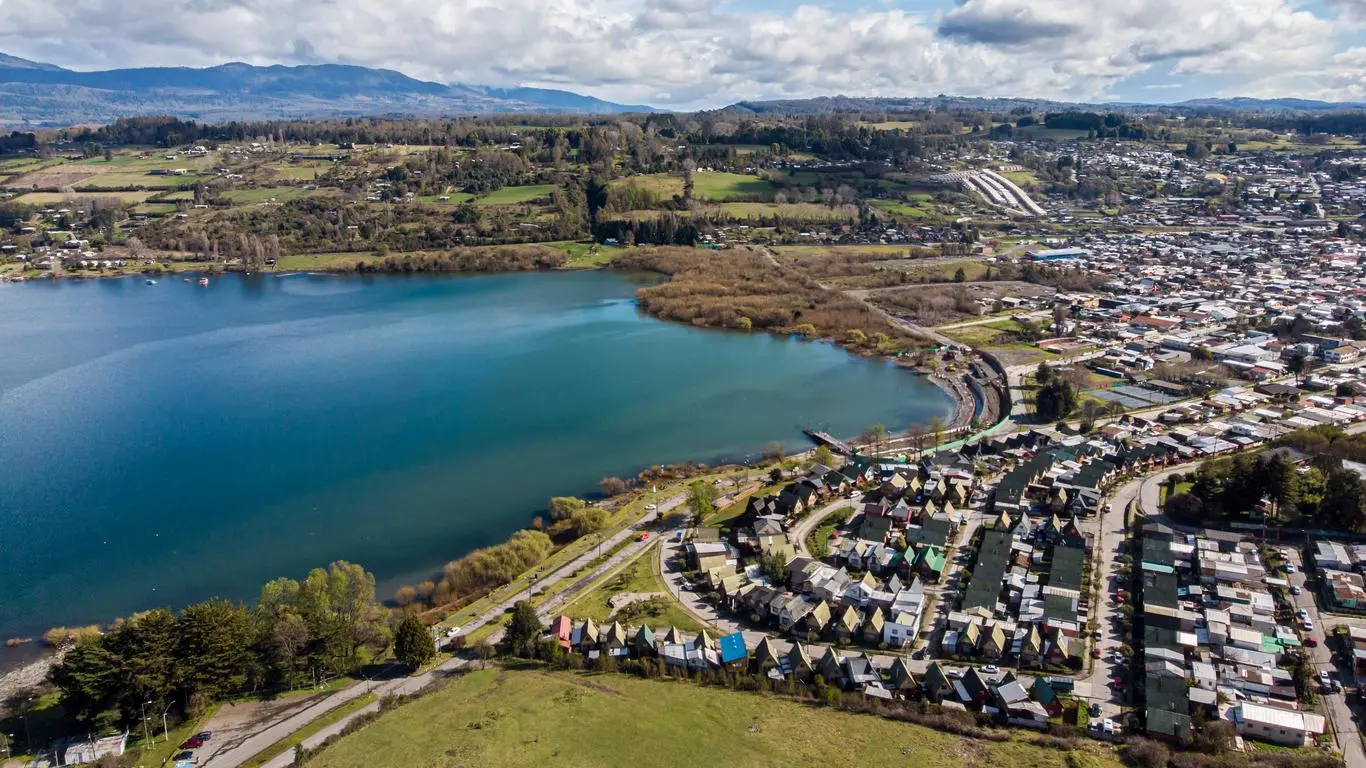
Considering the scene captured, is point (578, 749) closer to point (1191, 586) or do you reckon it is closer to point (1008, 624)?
point (1008, 624)

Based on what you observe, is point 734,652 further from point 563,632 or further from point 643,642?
point 563,632

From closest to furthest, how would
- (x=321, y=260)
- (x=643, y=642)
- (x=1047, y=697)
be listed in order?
(x=1047, y=697) → (x=643, y=642) → (x=321, y=260)

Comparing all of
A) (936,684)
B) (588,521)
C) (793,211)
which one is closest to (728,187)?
(793,211)

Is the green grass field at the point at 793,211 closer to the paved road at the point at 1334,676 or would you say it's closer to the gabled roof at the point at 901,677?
the paved road at the point at 1334,676

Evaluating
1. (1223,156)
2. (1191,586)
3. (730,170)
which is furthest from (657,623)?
(1223,156)

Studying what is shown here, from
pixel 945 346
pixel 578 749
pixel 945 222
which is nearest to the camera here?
pixel 578 749
